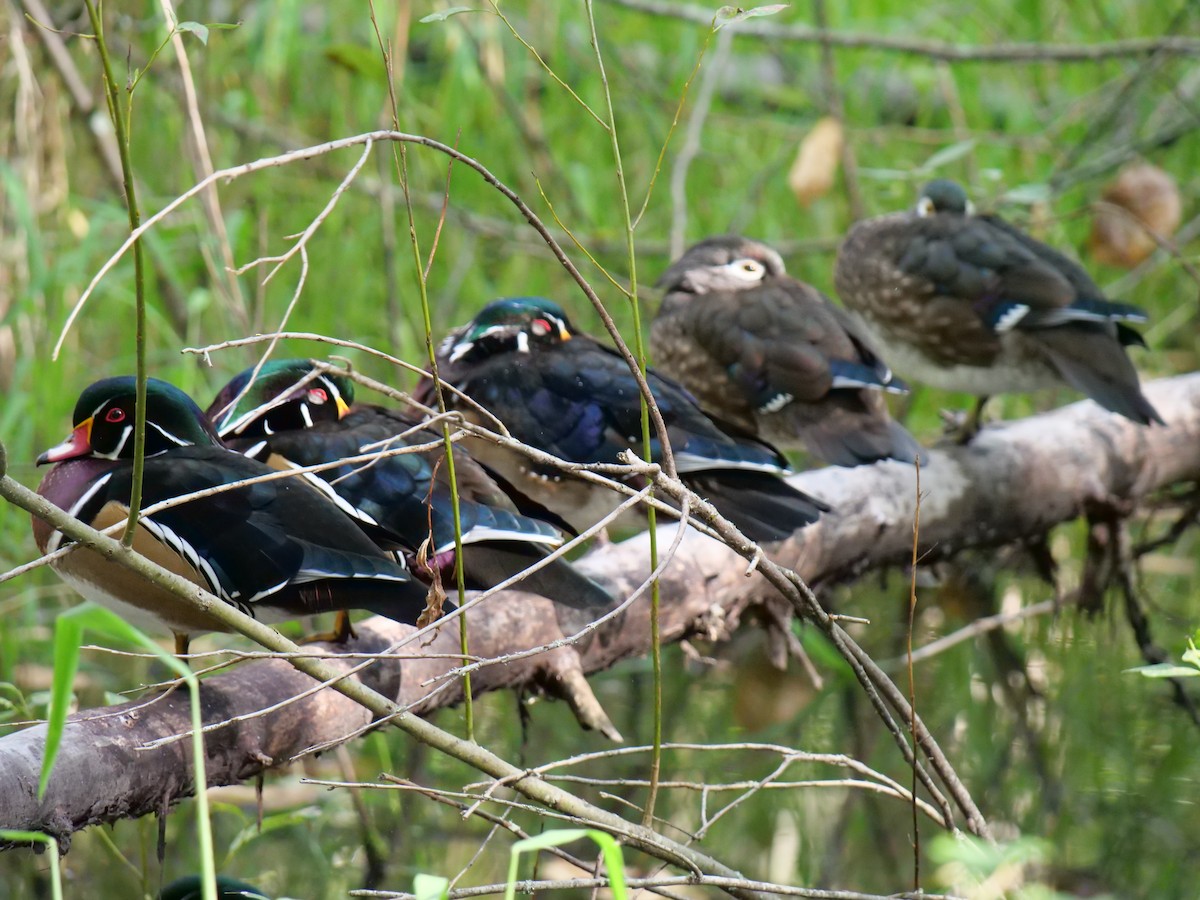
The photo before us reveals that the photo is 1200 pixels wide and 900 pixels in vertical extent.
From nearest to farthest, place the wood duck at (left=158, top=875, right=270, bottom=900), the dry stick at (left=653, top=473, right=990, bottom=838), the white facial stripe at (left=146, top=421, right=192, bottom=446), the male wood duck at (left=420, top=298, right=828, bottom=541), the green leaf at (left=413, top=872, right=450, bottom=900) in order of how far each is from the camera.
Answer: the green leaf at (left=413, top=872, right=450, bottom=900) → the dry stick at (left=653, top=473, right=990, bottom=838) → the white facial stripe at (left=146, top=421, right=192, bottom=446) → the wood duck at (left=158, top=875, right=270, bottom=900) → the male wood duck at (left=420, top=298, right=828, bottom=541)

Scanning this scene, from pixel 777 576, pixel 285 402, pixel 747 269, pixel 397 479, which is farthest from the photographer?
pixel 747 269

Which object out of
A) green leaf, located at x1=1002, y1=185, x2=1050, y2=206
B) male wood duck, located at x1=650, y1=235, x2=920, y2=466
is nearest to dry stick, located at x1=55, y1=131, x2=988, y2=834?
male wood duck, located at x1=650, y1=235, x2=920, y2=466

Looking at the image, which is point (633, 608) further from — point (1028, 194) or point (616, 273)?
Answer: point (616, 273)

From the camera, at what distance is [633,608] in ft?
7.18

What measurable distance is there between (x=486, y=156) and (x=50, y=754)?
3284 millimetres

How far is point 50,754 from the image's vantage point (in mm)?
884

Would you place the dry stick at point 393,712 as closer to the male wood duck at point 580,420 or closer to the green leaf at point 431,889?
the green leaf at point 431,889

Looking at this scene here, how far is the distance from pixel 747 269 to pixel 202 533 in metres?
1.71

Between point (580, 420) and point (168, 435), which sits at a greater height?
point (168, 435)

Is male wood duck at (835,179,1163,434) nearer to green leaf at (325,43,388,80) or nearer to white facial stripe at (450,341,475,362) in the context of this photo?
white facial stripe at (450,341,475,362)

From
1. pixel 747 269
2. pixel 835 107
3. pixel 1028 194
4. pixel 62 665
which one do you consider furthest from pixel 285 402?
pixel 835 107

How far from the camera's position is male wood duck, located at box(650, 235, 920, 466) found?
8.48ft

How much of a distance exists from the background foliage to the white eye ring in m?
0.32

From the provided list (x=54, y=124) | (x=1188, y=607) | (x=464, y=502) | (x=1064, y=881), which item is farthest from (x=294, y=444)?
(x=1188, y=607)
